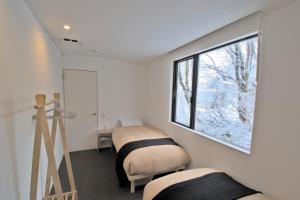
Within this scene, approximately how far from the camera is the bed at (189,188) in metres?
1.50

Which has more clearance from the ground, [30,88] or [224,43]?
[224,43]

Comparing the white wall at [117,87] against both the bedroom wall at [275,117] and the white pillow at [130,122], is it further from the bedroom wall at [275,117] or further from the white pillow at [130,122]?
the bedroom wall at [275,117]

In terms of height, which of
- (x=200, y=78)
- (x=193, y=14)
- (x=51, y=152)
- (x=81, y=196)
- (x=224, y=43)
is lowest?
(x=81, y=196)

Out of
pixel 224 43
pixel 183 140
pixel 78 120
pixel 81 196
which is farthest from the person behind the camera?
pixel 78 120

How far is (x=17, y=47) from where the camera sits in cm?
132

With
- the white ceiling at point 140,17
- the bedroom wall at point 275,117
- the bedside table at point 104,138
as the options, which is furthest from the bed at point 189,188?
the bedside table at point 104,138

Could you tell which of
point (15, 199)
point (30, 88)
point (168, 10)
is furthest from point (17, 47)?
point (168, 10)

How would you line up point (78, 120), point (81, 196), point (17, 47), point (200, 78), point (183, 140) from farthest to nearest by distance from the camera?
1. point (78, 120)
2. point (183, 140)
3. point (200, 78)
4. point (81, 196)
5. point (17, 47)

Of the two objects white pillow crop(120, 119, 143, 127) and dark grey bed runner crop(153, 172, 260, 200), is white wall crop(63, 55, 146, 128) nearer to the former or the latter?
white pillow crop(120, 119, 143, 127)

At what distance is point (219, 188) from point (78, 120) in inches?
132

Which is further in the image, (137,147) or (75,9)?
(137,147)

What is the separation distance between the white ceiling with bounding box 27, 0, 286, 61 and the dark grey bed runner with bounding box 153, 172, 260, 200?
5.87 feet

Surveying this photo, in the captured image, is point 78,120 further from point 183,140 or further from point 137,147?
point 183,140

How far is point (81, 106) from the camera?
12.5 feet
